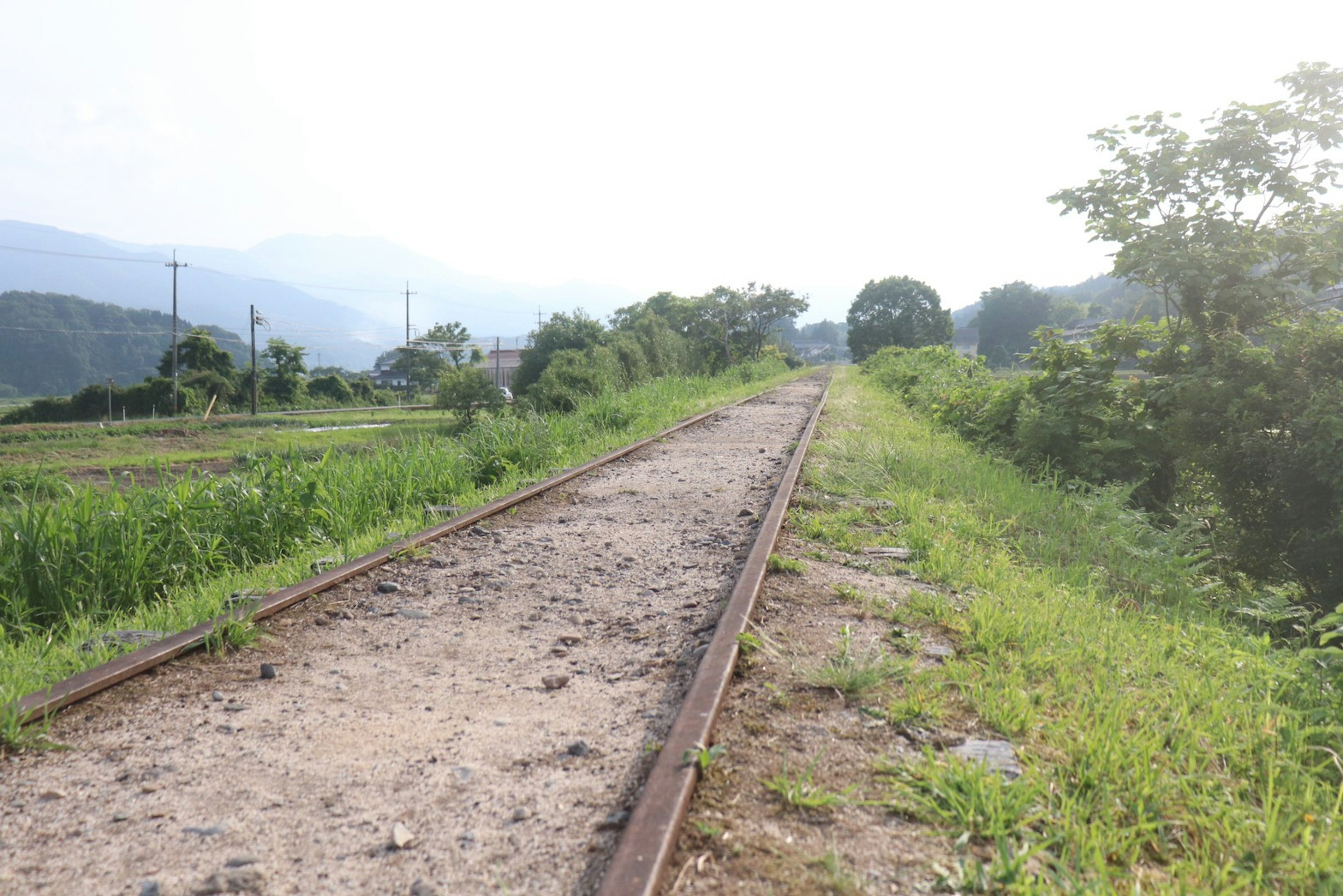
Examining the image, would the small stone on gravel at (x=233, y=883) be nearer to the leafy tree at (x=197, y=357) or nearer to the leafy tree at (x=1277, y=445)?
the leafy tree at (x=1277, y=445)

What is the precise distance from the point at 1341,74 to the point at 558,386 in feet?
60.1

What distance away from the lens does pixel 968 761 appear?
214 centimetres

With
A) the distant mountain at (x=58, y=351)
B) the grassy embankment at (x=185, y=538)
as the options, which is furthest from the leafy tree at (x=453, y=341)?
the grassy embankment at (x=185, y=538)

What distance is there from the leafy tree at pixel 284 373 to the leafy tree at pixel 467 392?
24.9m

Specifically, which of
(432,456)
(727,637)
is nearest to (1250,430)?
(727,637)

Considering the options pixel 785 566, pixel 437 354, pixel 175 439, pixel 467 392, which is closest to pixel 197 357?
pixel 175 439

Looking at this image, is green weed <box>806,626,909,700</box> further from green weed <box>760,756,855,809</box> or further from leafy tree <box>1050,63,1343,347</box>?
leafy tree <box>1050,63,1343,347</box>

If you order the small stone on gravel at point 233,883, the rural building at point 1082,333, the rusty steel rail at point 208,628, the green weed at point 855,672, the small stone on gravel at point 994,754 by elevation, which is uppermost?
the rural building at point 1082,333

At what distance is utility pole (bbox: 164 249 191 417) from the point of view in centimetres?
4419

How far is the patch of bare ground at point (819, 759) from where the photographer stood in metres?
1.72

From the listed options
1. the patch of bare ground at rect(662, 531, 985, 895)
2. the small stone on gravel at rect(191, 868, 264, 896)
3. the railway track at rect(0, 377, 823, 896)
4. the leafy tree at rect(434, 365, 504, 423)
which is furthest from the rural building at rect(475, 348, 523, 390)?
the small stone on gravel at rect(191, 868, 264, 896)

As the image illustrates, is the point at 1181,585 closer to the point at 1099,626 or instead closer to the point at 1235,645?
the point at 1235,645

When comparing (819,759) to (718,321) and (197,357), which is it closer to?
(718,321)

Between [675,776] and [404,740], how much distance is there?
95cm
